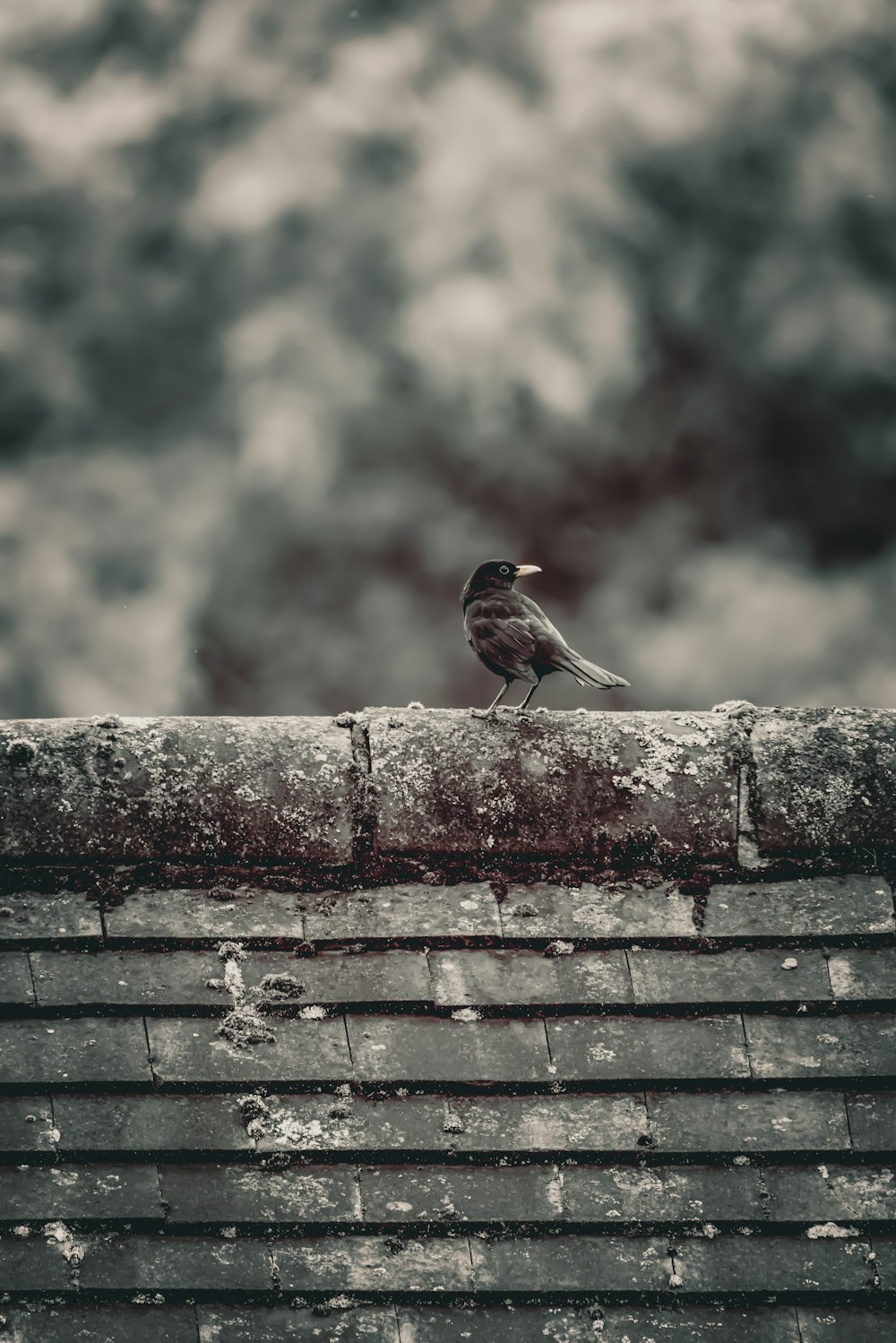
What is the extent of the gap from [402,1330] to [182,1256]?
526 mm

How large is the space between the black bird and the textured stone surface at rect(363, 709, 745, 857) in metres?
0.26

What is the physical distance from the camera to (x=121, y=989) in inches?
93.0

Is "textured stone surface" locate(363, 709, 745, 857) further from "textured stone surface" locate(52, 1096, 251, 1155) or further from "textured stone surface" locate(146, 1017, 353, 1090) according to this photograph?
"textured stone surface" locate(52, 1096, 251, 1155)

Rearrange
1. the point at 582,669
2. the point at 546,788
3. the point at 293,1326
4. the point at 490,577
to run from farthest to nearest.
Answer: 1. the point at 490,577
2. the point at 582,669
3. the point at 546,788
4. the point at 293,1326

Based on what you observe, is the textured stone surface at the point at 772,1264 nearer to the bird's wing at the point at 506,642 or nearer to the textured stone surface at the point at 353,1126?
the textured stone surface at the point at 353,1126

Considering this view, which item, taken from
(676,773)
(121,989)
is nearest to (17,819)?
(121,989)

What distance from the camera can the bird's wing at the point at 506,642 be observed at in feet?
9.72

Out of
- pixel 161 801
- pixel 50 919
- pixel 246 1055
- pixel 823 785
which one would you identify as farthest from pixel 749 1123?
pixel 50 919

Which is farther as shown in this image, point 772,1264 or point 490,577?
point 490,577

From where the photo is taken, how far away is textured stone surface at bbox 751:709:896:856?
2.55 meters

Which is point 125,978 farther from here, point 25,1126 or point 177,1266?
point 177,1266

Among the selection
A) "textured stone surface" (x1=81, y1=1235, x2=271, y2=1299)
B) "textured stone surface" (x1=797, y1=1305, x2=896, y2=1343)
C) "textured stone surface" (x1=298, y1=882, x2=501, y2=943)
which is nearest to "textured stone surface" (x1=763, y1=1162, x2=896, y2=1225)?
"textured stone surface" (x1=797, y1=1305, x2=896, y2=1343)

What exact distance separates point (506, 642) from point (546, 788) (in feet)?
1.95

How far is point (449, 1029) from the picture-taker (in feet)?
7.70
